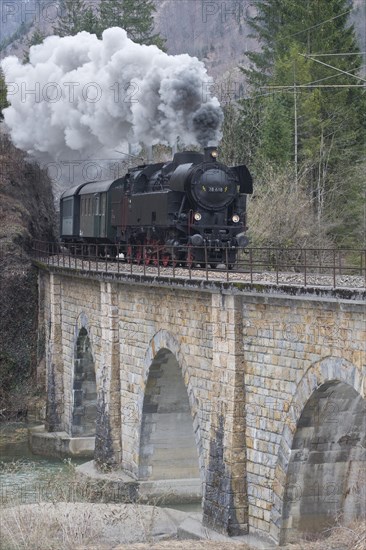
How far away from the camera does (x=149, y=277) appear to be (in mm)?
26734

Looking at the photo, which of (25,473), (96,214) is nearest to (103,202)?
(96,214)

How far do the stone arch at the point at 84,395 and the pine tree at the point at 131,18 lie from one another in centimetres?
3913

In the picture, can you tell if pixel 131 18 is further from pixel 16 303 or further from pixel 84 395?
pixel 84 395

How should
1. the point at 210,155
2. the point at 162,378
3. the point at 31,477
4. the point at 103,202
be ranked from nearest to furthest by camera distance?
the point at 162,378, the point at 210,155, the point at 31,477, the point at 103,202

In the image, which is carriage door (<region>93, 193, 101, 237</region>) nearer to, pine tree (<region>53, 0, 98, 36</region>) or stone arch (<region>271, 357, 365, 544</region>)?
stone arch (<region>271, 357, 365, 544</region>)

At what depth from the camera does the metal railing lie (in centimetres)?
2136

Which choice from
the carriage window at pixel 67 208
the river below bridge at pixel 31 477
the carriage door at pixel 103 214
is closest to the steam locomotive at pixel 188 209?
the carriage door at pixel 103 214

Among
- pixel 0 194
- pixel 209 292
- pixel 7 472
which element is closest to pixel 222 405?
pixel 209 292

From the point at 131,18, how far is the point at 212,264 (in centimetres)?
4437

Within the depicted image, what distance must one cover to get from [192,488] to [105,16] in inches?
1921

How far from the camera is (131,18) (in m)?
71.9

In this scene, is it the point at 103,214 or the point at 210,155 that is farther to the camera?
the point at 103,214

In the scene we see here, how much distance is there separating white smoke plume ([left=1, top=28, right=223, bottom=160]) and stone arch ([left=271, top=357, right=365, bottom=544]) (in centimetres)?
1484

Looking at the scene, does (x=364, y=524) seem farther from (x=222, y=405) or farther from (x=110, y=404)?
(x=110, y=404)
